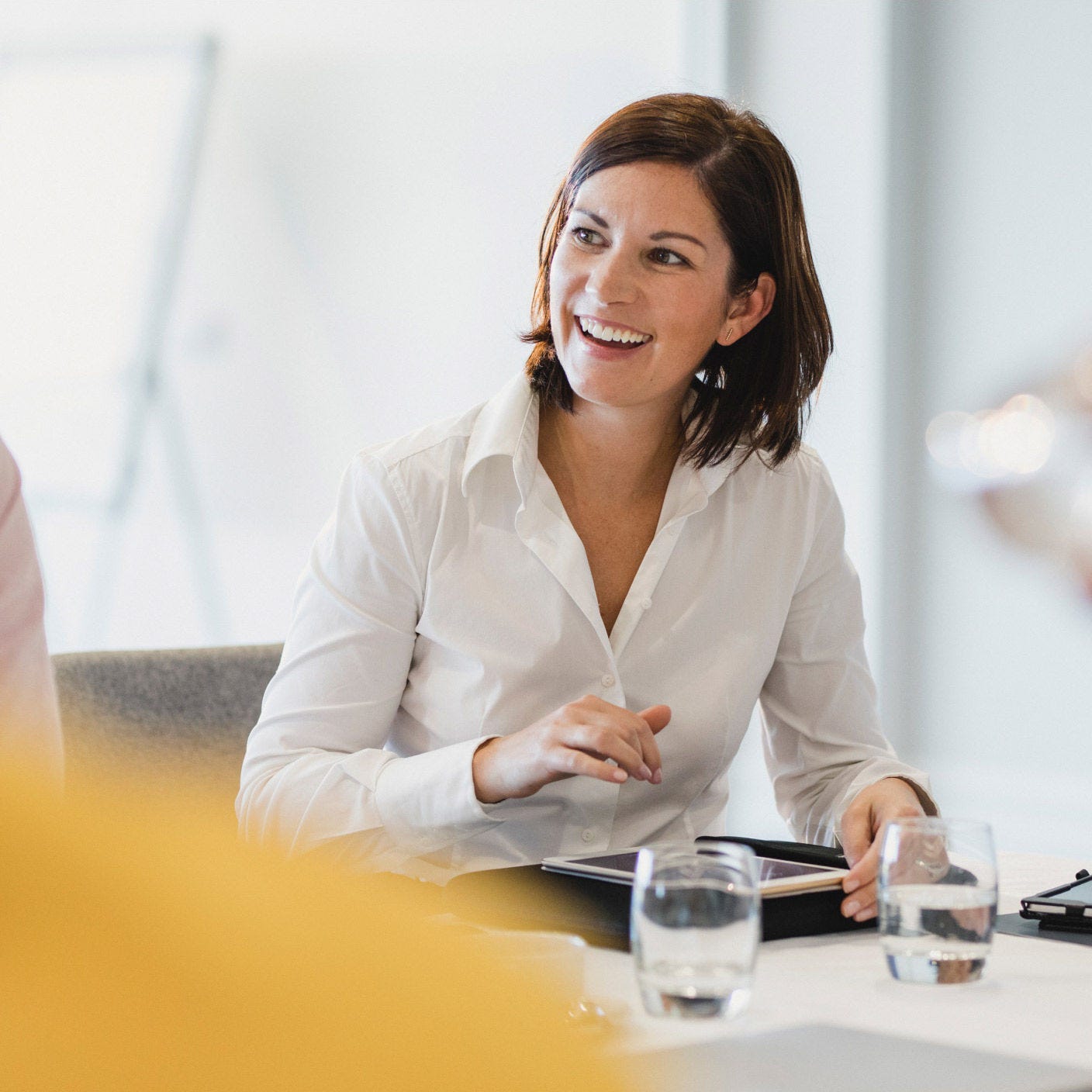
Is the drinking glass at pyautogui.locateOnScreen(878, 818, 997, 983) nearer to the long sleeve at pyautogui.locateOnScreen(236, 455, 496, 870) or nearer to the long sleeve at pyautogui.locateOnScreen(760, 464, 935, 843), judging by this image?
the long sleeve at pyautogui.locateOnScreen(236, 455, 496, 870)

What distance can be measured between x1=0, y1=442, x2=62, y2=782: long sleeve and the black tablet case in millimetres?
293

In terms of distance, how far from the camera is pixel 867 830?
4.33 ft

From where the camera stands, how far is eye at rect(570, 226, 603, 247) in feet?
5.40

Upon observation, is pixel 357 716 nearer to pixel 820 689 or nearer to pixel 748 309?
pixel 820 689

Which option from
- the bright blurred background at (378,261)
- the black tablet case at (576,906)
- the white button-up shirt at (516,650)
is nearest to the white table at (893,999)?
the black tablet case at (576,906)

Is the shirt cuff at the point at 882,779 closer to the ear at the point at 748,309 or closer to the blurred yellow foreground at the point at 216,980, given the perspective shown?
the ear at the point at 748,309

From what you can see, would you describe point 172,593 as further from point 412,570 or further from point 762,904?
point 762,904

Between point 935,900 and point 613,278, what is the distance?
2.82ft

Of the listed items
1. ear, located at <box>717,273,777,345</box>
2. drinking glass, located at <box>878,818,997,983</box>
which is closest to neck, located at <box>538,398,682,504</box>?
ear, located at <box>717,273,777,345</box>

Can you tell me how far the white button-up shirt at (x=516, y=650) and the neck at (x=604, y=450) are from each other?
2.0 inches

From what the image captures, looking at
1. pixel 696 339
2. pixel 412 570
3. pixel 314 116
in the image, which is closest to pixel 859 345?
pixel 314 116

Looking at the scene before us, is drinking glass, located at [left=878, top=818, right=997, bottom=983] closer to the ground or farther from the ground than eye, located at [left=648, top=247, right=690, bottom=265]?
closer to the ground

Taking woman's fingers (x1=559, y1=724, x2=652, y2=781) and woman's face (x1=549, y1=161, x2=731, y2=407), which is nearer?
woman's fingers (x1=559, y1=724, x2=652, y2=781)

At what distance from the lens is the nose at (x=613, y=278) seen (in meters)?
1.61
